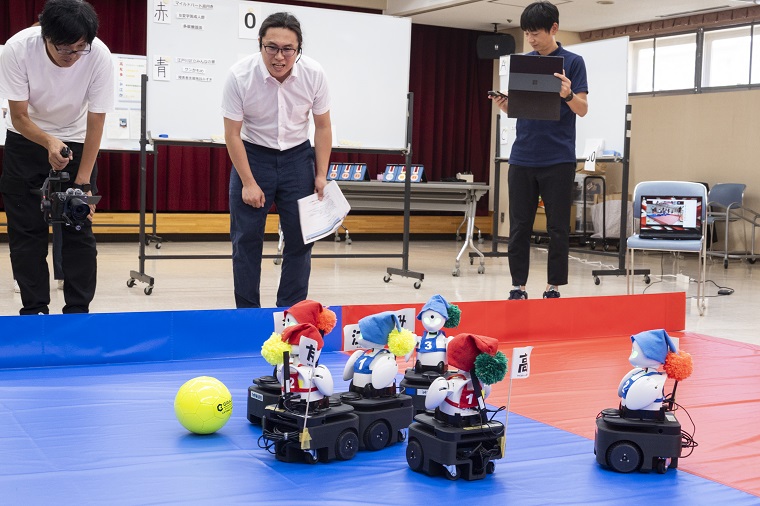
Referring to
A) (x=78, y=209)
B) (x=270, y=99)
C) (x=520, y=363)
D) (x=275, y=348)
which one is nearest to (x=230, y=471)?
(x=275, y=348)

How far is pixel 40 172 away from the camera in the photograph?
9.56 ft

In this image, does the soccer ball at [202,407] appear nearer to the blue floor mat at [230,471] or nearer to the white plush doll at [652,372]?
the blue floor mat at [230,471]

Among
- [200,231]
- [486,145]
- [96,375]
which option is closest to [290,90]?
[96,375]

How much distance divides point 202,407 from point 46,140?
1.25 m

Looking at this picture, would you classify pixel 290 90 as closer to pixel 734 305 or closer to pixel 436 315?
pixel 436 315

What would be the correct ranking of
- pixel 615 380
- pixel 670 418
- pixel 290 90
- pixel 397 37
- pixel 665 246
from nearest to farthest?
pixel 670 418 < pixel 615 380 < pixel 290 90 < pixel 665 246 < pixel 397 37

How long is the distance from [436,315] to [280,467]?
22.9 inches

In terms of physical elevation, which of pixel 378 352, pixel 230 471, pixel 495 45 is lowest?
pixel 230 471

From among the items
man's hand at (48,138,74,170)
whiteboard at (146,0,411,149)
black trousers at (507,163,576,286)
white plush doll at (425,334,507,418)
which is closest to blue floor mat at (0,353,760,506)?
white plush doll at (425,334,507,418)

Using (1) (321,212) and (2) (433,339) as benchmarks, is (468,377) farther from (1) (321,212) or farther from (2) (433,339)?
(1) (321,212)

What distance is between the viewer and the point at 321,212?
307cm

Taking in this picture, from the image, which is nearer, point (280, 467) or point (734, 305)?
point (280, 467)

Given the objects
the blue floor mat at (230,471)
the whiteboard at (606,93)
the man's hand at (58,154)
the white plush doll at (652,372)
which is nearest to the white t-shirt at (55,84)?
the man's hand at (58,154)

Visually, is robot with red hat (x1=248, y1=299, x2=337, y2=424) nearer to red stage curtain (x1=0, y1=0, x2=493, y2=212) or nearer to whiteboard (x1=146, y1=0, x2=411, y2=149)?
whiteboard (x1=146, y1=0, x2=411, y2=149)
